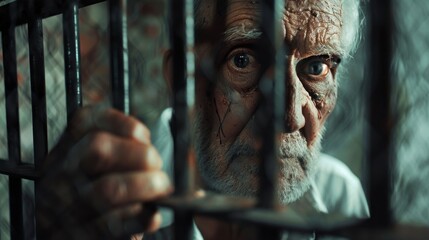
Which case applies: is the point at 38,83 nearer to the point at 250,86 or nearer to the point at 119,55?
the point at 119,55

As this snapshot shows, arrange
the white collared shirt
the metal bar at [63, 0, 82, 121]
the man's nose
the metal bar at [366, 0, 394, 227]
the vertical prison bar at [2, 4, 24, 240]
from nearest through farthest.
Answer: the metal bar at [366, 0, 394, 227] < the metal bar at [63, 0, 82, 121] < the vertical prison bar at [2, 4, 24, 240] < the man's nose < the white collared shirt

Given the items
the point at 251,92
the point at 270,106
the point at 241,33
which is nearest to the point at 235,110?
the point at 251,92

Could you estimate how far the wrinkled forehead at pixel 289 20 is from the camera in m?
1.08

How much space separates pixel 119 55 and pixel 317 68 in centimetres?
71

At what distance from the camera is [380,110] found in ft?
1.21

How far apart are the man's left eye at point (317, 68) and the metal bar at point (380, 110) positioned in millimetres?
759

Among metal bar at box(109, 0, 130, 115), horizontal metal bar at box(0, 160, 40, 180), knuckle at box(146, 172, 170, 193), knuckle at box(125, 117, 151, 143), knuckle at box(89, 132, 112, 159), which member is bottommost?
horizontal metal bar at box(0, 160, 40, 180)

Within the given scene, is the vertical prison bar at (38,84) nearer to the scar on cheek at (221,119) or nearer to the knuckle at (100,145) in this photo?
the knuckle at (100,145)

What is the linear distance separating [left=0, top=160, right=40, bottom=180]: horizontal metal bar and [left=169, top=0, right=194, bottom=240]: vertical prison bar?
0.36 m

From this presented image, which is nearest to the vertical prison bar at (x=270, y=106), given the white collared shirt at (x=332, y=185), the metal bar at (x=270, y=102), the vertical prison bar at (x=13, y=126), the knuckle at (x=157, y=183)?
the metal bar at (x=270, y=102)

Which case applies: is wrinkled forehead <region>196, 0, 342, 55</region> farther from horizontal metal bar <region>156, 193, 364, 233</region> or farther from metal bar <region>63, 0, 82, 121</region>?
horizontal metal bar <region>156, 193, 364, 233</region>

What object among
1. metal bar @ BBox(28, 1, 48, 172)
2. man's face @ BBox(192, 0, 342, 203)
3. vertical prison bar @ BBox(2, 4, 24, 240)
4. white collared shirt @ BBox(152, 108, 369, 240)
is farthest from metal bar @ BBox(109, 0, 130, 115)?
white collared shirt @ BBox(152, 108, 369, 240)

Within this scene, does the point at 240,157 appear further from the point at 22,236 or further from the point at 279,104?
the point at 279,104

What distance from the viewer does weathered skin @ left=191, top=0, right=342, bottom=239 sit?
42.8 inches
